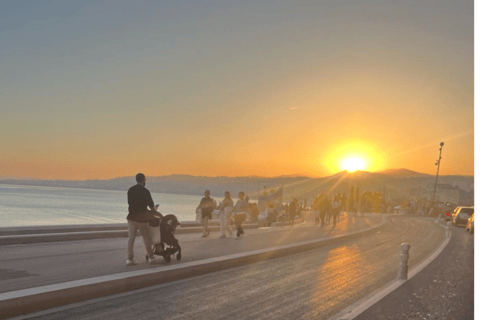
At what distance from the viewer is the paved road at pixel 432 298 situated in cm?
782

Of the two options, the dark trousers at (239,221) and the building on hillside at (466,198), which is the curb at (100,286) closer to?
the dark trousers at (239,221)

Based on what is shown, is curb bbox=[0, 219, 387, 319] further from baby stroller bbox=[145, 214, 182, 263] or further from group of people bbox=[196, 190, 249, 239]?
group of people bbox=[196, 190, 249, 239]

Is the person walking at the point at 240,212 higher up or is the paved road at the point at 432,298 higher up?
the person walking at the point at 240,212

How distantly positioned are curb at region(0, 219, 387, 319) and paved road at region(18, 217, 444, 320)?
234 mm

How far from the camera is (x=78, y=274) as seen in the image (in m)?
8.52

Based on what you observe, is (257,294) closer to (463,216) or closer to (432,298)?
(432,298)

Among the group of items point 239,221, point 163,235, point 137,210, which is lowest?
point 239,221

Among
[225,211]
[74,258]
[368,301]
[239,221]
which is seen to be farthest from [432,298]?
[225,211]

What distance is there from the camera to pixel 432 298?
9.38 meters

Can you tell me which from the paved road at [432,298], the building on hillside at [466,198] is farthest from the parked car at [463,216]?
the building on hillside at [466,198]

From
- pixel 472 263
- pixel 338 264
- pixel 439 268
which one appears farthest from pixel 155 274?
pixel 472 263

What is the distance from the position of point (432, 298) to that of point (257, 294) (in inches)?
143

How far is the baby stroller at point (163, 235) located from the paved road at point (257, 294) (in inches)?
42.7

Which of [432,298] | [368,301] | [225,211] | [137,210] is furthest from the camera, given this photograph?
[225,211]
